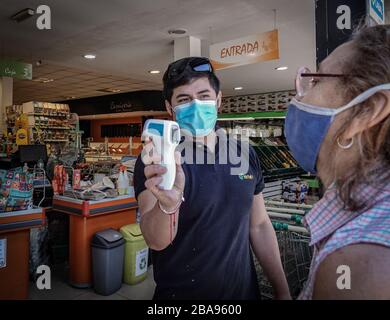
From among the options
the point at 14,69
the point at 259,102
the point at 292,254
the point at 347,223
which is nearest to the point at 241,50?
the point at 292,254

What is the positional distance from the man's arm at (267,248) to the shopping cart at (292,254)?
0.79 m

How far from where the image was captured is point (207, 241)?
124 cm

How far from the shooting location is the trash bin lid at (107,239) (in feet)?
11.0

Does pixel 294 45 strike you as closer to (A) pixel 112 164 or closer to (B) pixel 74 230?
(A) pixel 112 164

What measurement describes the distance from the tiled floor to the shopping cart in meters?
1.50

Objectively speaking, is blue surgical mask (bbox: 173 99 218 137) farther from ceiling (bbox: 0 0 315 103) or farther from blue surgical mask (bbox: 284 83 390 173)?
ceiling (bbox: 0 0 315 103)

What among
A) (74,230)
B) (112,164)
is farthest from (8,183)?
(112,164)

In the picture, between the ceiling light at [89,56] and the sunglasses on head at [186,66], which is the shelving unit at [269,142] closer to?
the sunglasses on head at [186,66]

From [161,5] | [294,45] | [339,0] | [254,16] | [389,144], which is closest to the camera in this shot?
[389,144]

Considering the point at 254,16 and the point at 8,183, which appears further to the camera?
the point at 254,16

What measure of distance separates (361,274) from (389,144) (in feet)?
0.98

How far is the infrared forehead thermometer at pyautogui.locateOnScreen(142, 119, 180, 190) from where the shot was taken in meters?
0.98
